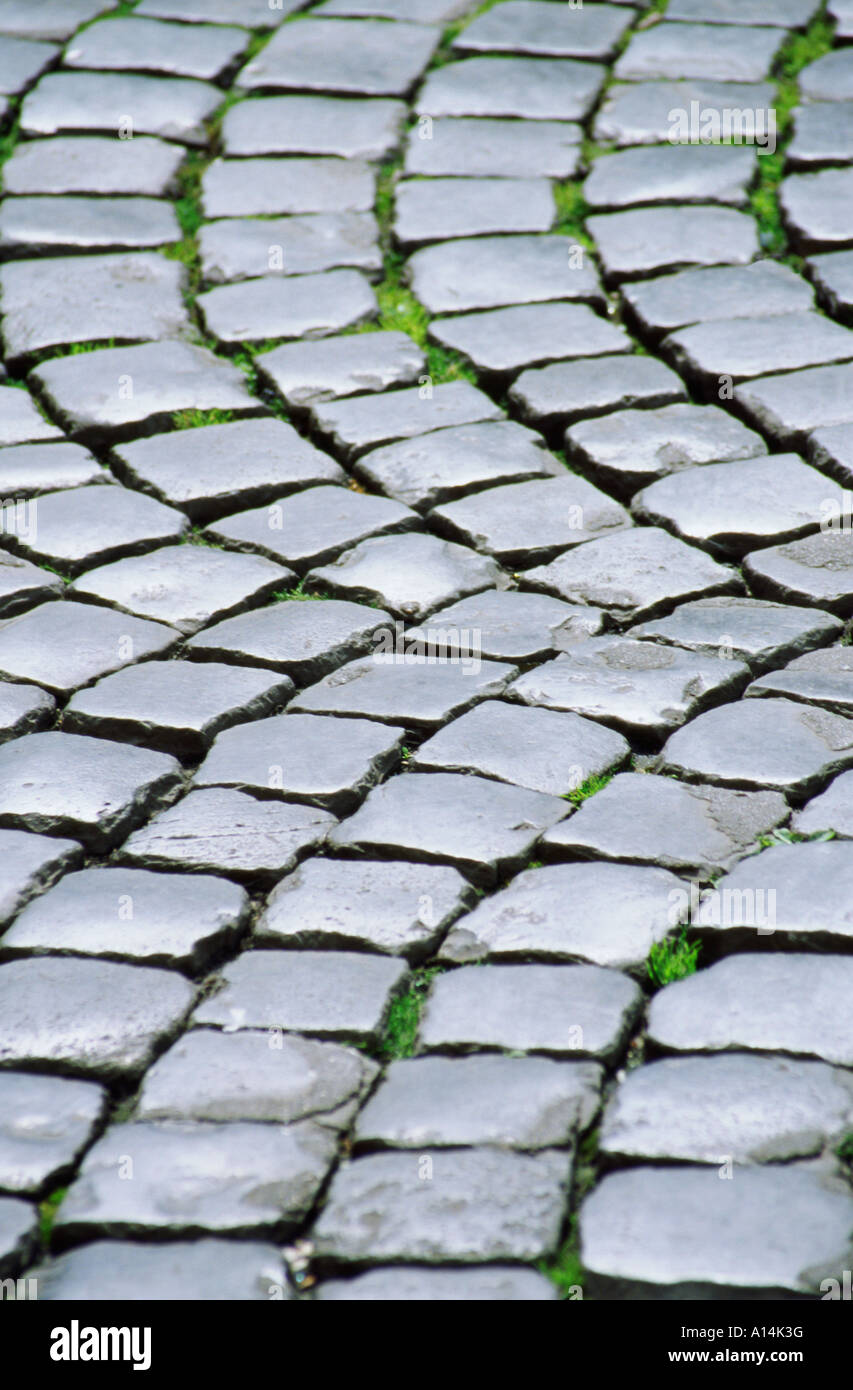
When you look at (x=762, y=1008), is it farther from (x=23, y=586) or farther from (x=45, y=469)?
(x=45, y=469)

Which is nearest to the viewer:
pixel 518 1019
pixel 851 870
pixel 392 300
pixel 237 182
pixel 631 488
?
pixel 518 1019

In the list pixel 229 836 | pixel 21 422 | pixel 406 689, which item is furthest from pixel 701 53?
pixel 229 836

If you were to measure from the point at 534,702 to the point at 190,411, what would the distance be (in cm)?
133

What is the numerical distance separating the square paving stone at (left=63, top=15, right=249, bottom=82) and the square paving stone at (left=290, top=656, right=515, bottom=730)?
2831mm

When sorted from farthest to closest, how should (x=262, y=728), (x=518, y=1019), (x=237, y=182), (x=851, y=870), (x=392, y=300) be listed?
(x=237, y=182) → (x=392, y=300) → (x=262, y=728) → (x=851, y=870) → (x=518, y=1019)

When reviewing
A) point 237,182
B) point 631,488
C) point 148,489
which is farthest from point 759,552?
point 237,182

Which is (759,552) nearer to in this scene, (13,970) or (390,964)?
(390,964)

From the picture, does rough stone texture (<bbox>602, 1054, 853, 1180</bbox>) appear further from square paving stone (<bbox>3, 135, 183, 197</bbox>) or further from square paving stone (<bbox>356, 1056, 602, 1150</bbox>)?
square paving stone (<bbox>3, 135, 183, 197</bbox>)

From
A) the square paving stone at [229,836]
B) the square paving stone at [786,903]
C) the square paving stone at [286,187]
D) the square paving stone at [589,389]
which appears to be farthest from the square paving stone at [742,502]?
the square paving stone at [286,187]

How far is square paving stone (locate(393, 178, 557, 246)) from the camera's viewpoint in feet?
13.5

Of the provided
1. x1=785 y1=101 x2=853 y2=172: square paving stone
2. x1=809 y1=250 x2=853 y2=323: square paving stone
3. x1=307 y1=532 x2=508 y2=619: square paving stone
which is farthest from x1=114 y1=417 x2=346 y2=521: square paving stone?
x1=785 y1=101 x2=853 y2=172: square paving stone

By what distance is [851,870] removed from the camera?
7.13ft

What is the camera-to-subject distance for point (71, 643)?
9.34ft

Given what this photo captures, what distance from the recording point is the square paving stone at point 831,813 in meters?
2.29
